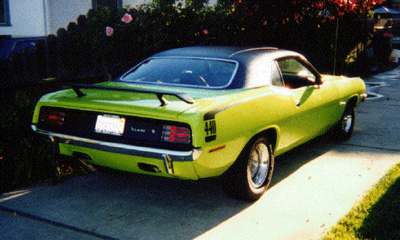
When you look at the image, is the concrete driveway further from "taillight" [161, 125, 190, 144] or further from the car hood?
the car hood

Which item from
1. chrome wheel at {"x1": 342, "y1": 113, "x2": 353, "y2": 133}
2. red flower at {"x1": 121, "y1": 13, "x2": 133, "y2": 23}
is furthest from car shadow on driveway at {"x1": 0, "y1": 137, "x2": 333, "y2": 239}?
red flower at {"x1": 121, "y1": 13, "x2": 133, "y2": 23}

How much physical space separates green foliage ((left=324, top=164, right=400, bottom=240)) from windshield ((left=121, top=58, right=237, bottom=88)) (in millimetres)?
1613

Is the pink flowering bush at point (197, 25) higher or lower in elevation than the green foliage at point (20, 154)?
higher

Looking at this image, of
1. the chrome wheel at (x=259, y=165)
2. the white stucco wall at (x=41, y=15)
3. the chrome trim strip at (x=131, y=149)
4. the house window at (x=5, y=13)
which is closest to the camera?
the chrome trim strip at (x=131, y=149)

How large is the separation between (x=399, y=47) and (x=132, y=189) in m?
19.8

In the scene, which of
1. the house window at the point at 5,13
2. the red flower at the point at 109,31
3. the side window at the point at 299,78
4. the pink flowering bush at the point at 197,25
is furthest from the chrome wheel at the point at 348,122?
the house window at the point at 5,13

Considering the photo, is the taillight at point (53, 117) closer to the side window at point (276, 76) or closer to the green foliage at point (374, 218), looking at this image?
the side window at point (276, 76)

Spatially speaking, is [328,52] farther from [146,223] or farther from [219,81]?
[146,223]

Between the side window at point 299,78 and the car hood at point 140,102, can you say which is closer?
the car hood at point 140,102

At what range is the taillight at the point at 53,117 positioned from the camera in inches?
163

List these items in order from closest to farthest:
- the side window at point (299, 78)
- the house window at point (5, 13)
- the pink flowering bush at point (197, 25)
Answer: the side window at point (299, 78), the pink flowering bush at point (197, 25), the house window at point (5, 13)

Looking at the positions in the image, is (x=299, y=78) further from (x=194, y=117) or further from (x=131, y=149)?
(x=131, y=149)

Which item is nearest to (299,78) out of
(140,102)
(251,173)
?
(251,173)

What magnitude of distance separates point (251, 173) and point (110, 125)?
1.39 metres
